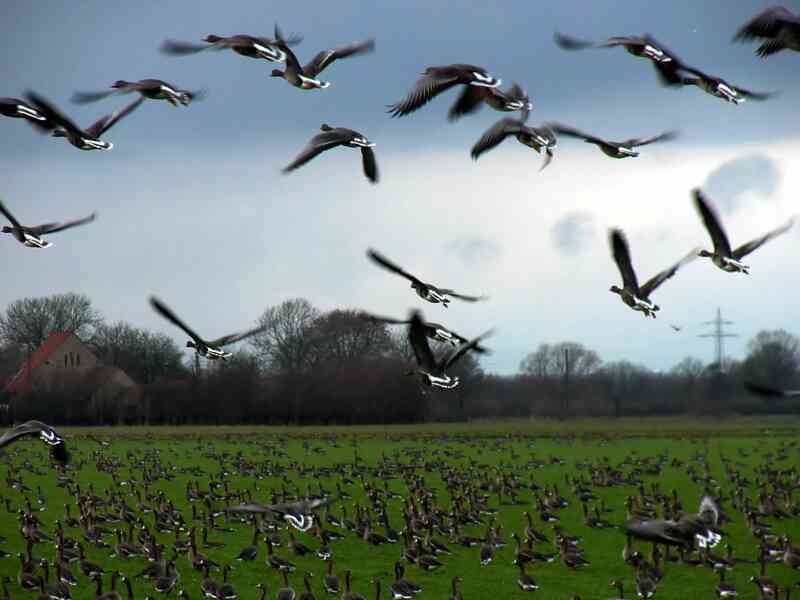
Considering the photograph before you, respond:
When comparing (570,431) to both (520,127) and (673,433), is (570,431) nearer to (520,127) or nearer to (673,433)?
(673,433)

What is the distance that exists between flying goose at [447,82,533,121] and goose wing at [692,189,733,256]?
2130mm

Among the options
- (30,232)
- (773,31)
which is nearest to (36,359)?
(30,232)

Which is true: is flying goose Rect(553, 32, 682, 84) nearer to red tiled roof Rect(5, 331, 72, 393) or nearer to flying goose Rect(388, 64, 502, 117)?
flying goose Rect(388, 64, 502, 117)

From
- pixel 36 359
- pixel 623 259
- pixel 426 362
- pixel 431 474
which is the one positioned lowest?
pixel 431 474

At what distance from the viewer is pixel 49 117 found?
1087cm

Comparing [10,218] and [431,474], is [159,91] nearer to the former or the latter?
[10,218]

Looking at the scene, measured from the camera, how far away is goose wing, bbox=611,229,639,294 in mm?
11273

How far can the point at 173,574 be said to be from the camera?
23984 mm

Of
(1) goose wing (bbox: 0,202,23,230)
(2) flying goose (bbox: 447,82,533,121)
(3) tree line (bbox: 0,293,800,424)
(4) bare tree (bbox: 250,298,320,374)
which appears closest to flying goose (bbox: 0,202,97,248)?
(1) goose wing (bbox: 0,202,23,230)

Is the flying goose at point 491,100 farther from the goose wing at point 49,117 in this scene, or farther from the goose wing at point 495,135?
the goose wing at point 49,117

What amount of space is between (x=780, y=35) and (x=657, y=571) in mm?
16457

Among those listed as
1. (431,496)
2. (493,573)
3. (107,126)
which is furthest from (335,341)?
(107,126)

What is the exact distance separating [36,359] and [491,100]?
82.3 m

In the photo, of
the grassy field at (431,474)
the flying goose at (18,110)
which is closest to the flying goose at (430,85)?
the flying goose at (18,110)
